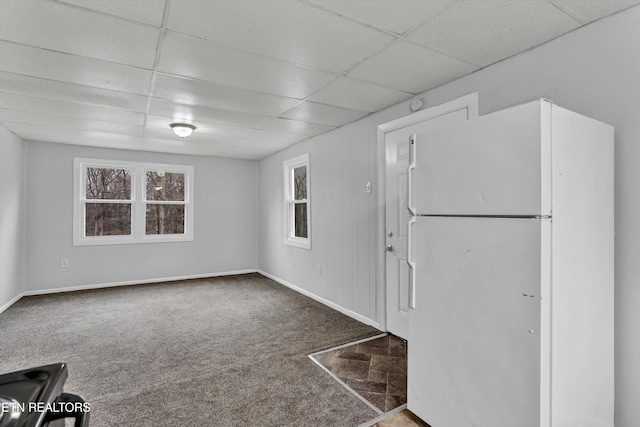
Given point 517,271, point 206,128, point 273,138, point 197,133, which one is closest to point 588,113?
point 517,271

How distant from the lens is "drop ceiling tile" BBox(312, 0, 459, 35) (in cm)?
171

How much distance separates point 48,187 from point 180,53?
14.0ft

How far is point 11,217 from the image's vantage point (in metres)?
4.36

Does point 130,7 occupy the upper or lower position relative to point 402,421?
upper

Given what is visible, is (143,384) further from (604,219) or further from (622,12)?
(622,12)

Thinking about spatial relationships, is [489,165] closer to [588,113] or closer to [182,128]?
[588,113]

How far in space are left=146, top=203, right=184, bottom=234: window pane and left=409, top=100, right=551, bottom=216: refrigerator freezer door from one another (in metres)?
5.12

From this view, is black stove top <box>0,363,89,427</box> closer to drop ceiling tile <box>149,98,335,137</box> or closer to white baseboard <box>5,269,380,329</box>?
drop ceiling tile <box>149,98,335,137</box>

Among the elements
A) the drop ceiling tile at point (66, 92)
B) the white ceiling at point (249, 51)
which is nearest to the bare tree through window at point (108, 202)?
the white ceiling at point (249, 51)

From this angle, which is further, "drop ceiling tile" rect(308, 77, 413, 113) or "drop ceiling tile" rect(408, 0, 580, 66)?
"drop ceiling tile" rect(308, 77, 413, 113)

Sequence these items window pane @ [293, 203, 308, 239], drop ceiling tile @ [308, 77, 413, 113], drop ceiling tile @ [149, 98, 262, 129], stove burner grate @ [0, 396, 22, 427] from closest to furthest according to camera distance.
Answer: stove burner grate @ [0, 396, 22, 427]
drop ceiling tile @ [308, 77, 413, 113]
drop ceiling tile @ [149, 98, 262, 129]
window pane @ [293, 203, 308, 239]

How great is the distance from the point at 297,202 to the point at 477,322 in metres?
3.80

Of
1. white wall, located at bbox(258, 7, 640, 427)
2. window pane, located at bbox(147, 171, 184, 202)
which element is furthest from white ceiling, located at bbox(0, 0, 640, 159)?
window pane, located at bbox(147, 171, 184, 202)

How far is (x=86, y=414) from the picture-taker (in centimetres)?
81
